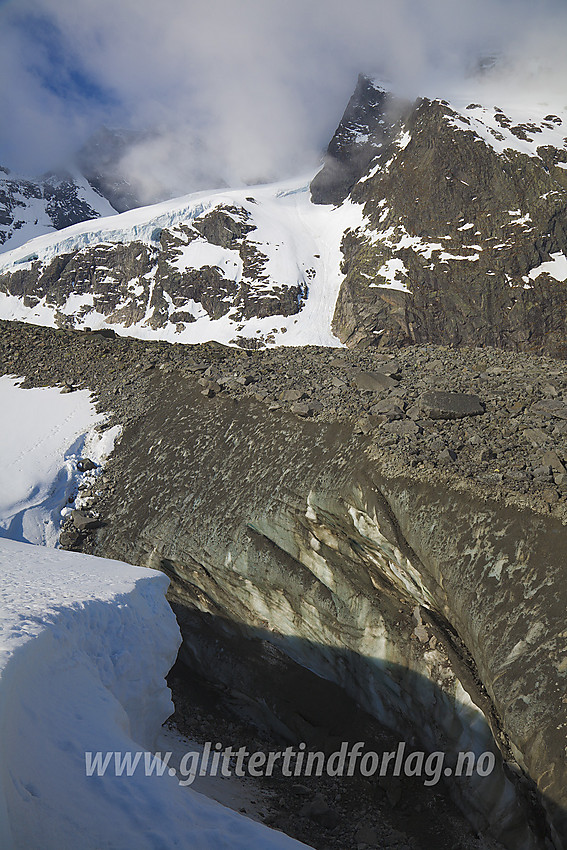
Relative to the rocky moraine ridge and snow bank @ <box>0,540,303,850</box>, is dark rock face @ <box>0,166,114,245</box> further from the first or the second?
snow bank @ <box>0,540,303,850</box>

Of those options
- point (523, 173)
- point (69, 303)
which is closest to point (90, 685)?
point (523, 173)

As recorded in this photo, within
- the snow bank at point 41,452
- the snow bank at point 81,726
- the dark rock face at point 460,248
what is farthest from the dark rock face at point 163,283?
the snow bank at point 81,726

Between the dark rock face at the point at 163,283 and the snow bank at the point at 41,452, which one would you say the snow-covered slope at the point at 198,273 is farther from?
the snow bank at the point at 41,452

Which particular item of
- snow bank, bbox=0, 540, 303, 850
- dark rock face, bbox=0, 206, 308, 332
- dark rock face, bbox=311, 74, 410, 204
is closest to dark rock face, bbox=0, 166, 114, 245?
dark rock face, bbox=0, 206, 308, 332

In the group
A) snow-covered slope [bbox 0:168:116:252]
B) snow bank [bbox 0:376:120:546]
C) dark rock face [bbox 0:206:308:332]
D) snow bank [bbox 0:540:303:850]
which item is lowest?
snow bank [bbox 0:540:303:850]

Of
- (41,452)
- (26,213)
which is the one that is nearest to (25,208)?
(26,213)

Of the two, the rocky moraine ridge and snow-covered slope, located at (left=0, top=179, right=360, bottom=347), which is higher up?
snow-covered slope, located at (left=0, top=179, right=360, bottom=347)
